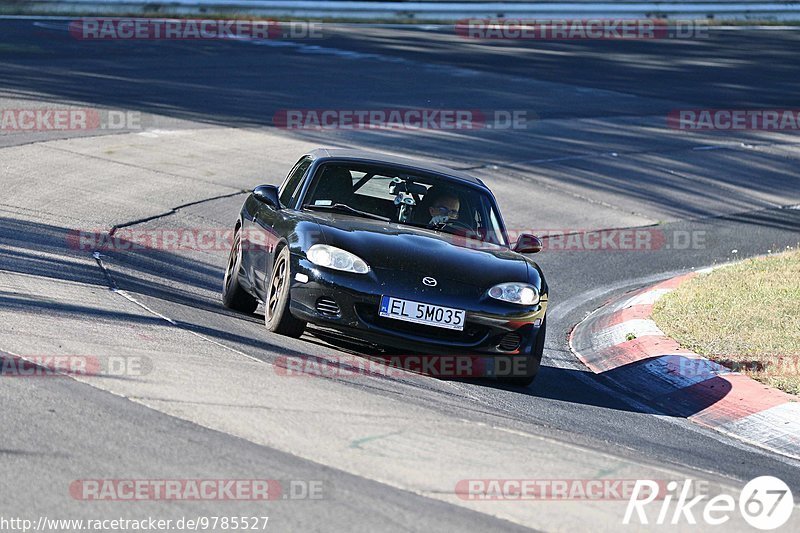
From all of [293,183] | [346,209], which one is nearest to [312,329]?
[346,209]

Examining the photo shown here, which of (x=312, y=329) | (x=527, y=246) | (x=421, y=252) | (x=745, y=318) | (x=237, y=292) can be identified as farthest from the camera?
(x=745, y=318)

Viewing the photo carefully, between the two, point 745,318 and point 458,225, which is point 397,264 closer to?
point 458,225

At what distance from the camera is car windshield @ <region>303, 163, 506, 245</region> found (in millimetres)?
9273

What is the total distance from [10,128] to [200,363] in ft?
39.1

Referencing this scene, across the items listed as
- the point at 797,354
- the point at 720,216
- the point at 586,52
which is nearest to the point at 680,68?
the point at 586,52

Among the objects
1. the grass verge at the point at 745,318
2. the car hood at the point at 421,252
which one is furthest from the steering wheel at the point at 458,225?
the grass verge at the point at 745,318

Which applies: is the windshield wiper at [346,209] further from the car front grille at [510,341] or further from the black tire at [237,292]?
the car front grille at [510,341]

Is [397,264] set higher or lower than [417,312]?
higher

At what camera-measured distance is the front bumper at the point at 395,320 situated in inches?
314

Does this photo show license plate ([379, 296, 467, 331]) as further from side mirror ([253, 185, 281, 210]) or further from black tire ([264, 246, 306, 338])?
side mirror ([253, 185, 281, 210])

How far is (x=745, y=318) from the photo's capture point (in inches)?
415

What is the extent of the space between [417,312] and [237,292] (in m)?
2.51

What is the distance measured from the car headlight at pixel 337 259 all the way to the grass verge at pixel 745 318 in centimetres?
298

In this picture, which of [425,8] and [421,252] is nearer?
[421,252]
